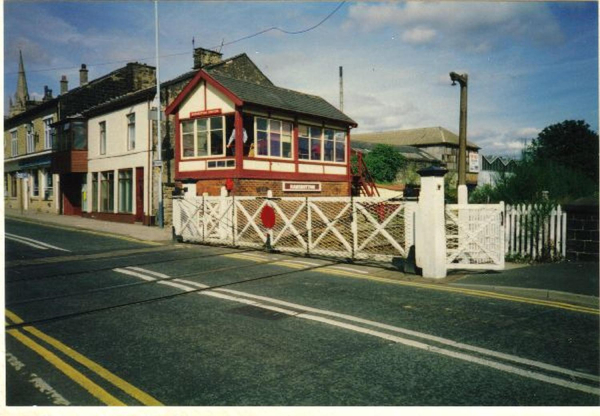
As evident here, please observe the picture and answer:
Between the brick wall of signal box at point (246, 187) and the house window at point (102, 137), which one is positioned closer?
the brick wall of signal box at point (246, 187)

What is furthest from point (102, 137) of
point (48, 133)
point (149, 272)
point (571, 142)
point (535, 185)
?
point (571, 142)

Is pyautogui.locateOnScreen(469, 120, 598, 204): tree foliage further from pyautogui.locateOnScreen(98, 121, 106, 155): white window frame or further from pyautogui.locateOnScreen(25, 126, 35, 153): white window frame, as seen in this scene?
pyautogui.locateOnScreen(25, 126, 35, 153): white window frame

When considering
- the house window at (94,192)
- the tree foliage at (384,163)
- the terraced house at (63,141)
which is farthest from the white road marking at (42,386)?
the tree foliage at (384,163)

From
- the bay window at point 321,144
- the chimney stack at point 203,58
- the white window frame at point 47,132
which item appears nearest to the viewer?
the bay window at point 321,144

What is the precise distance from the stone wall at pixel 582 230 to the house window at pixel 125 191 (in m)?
21.5

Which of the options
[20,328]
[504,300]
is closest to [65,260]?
[20,328]

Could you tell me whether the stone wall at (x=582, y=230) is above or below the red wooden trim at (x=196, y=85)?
below

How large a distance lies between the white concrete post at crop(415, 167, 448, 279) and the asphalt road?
2.65 feet

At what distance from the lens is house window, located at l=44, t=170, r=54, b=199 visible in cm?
3262

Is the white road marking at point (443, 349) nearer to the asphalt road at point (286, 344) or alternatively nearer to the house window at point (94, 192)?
the asphalt road at point (286, 344)

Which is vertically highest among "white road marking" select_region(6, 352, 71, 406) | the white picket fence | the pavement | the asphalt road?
the white picket fence

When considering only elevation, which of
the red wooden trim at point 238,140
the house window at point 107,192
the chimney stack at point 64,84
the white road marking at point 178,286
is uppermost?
the chimney stack at point 64,84

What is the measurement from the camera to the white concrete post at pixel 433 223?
30.0 ft

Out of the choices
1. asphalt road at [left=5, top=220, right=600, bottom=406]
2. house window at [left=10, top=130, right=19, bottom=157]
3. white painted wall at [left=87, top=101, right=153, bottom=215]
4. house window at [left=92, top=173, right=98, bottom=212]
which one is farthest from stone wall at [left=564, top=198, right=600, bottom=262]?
house window at [left=10, top=130, right=19, bottom=157]
